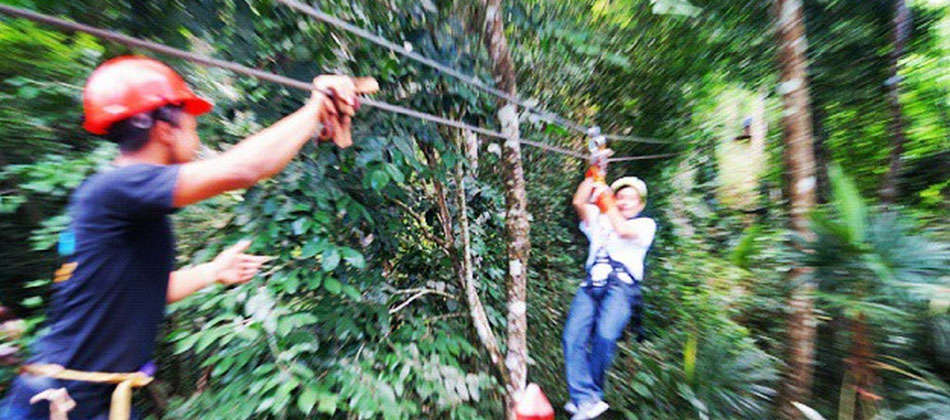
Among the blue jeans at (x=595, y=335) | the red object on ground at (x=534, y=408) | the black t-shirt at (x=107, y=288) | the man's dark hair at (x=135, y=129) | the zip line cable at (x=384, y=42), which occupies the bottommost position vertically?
the blue jeans at (x=595, y=335)

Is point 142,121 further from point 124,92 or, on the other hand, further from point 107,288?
point 107,288

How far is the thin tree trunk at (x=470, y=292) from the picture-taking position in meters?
3.11

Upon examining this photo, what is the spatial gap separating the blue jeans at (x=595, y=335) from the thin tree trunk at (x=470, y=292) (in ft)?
1.74

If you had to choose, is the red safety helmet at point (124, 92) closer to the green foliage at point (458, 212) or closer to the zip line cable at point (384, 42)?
the zip line cable at point (384, 42)

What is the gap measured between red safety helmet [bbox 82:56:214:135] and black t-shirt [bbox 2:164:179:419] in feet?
0.59

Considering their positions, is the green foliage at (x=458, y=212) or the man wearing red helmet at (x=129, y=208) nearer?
the man wearing red helmet at (x=129, y=208)

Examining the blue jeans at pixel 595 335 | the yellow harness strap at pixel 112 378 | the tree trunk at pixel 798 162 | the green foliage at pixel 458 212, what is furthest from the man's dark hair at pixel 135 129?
the tree trunk at pixel 798 162

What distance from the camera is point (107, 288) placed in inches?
41.2

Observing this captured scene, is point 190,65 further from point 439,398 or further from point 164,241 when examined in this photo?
point 439,398

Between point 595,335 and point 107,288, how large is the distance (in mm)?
2484

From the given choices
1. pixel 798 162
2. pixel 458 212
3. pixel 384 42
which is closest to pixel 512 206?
pixel 458 212

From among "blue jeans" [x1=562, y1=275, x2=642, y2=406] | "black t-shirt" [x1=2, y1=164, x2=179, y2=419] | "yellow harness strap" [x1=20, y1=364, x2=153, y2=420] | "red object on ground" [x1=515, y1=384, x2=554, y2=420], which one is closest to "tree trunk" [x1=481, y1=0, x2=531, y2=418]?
"blue jeans" [x1=562, y1=275, x2=642, y2=406]

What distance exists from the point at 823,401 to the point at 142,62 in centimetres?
400

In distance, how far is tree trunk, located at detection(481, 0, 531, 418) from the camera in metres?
2.68
